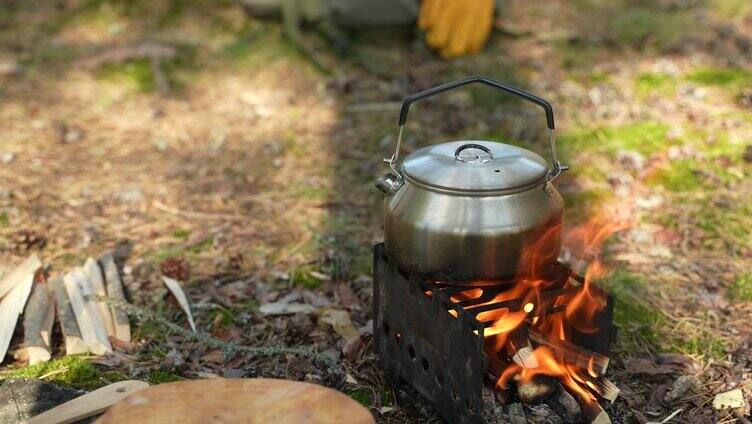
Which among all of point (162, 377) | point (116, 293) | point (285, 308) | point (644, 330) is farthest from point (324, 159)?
point (644, 330)

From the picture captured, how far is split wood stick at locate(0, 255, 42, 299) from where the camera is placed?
4.07 metres

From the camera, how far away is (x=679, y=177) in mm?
5320

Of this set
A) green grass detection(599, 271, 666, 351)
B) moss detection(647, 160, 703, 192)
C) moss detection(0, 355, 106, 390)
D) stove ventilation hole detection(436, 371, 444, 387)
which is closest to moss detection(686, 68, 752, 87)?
moss detection(647, 160, 703, 192)

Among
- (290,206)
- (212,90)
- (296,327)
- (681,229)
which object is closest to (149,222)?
(290,206)

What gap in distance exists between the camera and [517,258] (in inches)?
109

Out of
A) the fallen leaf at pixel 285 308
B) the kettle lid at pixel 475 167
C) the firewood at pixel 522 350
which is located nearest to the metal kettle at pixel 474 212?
the kettle lid at pixel 475 167

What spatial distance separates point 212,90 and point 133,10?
87.1 inches

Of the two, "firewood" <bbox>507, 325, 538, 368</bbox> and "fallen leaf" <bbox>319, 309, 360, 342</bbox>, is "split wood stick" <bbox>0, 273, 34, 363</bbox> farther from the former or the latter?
"firewood" <bbox>507, 325, 538, 368</bbox>

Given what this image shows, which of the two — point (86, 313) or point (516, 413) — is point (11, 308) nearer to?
point (86, 313)

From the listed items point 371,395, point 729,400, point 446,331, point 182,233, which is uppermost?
point 446,331

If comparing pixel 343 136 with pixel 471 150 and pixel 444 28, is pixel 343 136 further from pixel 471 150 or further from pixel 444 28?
pixel 471 150

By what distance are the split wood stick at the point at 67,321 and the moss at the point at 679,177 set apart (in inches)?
154

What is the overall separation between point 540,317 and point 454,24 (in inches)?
203

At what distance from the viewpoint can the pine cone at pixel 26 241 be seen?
4656 mm
